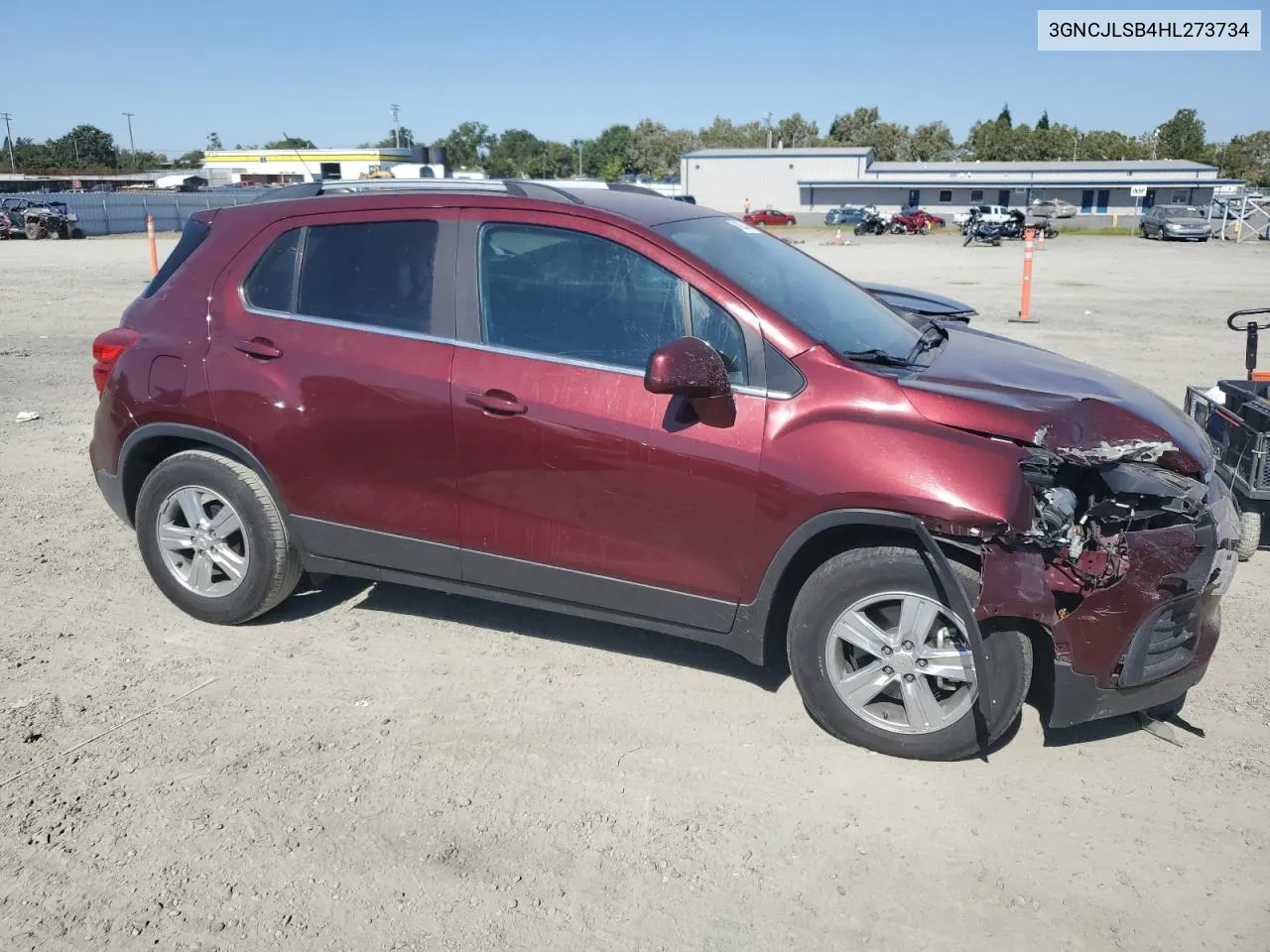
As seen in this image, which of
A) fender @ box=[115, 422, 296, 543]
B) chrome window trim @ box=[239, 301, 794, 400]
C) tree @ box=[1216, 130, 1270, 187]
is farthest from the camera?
tree @ box=[1216, 130, 1270, 187]

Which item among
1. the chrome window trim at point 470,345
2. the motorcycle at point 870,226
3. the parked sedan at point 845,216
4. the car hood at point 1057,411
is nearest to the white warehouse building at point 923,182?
the parked sedan at point 845,216

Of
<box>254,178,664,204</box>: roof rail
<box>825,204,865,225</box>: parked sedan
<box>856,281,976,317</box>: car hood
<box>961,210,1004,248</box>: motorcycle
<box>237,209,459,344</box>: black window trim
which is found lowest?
<box>856,281,976,317</box>: car hood

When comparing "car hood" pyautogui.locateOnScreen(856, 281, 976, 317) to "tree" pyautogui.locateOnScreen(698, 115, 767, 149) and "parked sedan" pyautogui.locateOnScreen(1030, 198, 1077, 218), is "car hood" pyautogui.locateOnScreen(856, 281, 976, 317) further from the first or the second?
"tree" pyautogui.locateOnScreen(698, 115, 767, 149)

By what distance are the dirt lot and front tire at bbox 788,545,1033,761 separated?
0.16m

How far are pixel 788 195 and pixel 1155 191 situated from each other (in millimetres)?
26485

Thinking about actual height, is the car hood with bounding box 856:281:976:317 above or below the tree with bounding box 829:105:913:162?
below

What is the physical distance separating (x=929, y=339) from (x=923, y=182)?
7705cm

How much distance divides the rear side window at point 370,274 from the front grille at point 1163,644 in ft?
9.14

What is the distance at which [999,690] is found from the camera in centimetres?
337

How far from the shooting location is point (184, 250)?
4.62m

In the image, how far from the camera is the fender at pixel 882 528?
325cm

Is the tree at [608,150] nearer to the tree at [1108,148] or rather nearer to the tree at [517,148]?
the tree at [517,148]

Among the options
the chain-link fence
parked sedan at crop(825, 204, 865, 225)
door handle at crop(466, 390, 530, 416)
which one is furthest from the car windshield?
parked sedan at crop(825, 204, 865, 225)

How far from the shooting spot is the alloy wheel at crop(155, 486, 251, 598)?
4.47 meters
